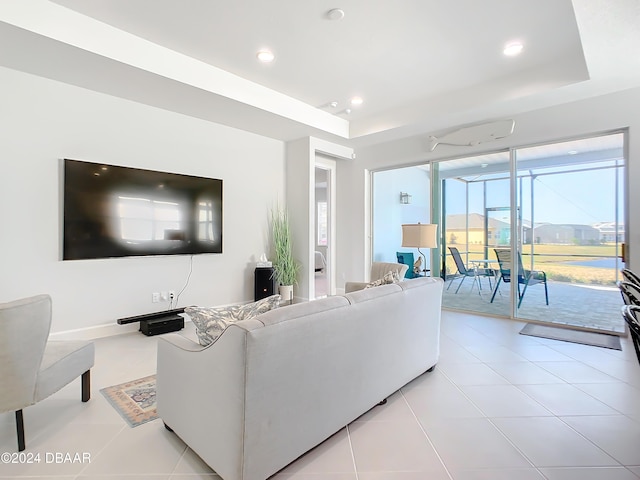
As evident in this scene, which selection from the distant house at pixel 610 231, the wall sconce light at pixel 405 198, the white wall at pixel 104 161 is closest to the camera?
the white wall at pixel 104 161

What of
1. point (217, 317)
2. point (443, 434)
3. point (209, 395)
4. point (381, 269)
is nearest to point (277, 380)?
point (209, 395)

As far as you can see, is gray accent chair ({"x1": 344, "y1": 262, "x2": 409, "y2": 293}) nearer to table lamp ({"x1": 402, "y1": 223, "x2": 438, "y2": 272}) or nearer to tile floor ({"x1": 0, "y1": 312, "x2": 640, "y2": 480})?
table lamp ({"x1": 402, "y1": 223, "x2": 438, "y2": 272})

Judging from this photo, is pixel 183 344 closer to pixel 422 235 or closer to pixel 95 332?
pixel 95 332

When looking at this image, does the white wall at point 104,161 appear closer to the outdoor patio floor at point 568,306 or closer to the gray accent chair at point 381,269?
the gray accent chair at point 381,269

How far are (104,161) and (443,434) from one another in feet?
13.4

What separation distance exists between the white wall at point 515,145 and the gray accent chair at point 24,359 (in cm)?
477

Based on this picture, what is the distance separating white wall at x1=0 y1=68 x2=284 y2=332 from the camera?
3.09 metres

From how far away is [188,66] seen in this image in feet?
11.2

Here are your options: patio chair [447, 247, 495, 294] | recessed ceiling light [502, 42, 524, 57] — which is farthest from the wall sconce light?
recessed ceiling light [502, 42, 524, 57]

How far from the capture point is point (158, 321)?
3.78 metres

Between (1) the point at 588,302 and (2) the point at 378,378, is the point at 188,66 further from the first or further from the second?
(1) the point at 588,302

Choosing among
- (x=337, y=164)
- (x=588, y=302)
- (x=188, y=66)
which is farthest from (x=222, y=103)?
(x=588, y=302)

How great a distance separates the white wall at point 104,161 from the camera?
3.09 metres

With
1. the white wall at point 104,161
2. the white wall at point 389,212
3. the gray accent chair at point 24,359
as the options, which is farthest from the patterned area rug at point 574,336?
the gray accent chair at point 24,359
